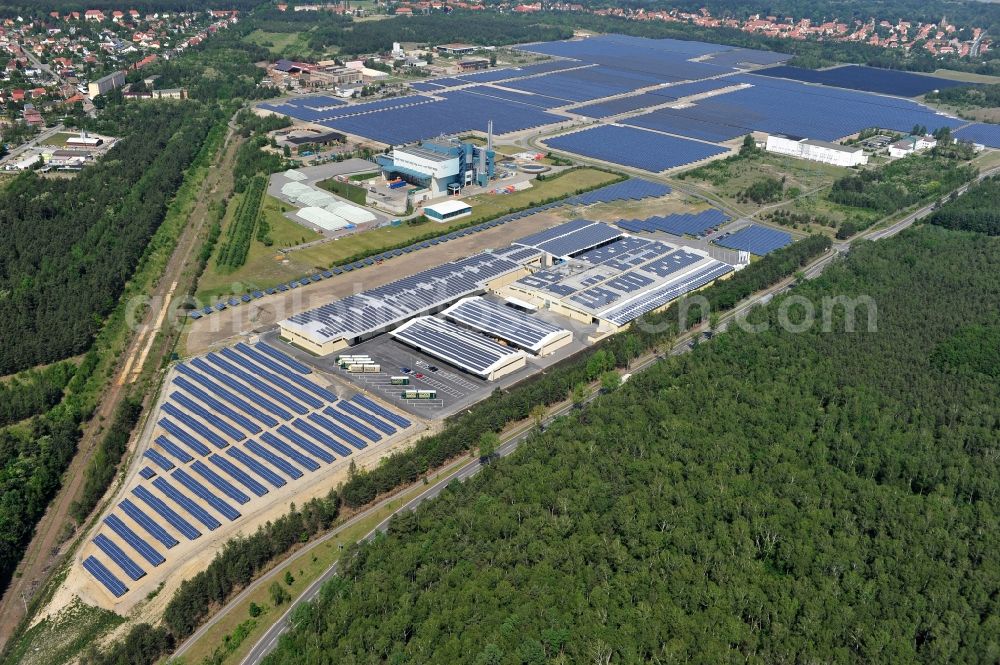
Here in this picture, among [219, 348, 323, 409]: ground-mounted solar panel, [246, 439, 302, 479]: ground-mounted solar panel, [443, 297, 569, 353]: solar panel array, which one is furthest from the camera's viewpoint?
[443, 297, 569, 353]: solar panel array

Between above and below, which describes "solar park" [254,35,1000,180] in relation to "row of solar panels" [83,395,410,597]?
above

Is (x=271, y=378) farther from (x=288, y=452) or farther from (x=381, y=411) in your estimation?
(x=381, y=411)

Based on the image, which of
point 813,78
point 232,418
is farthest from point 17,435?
point 813,78

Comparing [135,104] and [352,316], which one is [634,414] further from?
[135,104]

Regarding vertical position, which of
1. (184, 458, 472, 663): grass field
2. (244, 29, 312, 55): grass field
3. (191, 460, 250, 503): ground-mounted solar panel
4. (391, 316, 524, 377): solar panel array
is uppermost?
(244, 29, 312, 55): grass field

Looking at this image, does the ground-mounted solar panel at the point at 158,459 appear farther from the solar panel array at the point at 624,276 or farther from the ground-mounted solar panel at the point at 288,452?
the solar panel array at the point at 624,276

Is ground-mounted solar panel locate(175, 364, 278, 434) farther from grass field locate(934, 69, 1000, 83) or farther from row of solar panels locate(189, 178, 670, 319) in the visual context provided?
grass field locate(934, 69, 1000, 83)

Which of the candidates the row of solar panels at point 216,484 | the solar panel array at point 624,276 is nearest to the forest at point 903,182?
the solar panel array at point 624,276

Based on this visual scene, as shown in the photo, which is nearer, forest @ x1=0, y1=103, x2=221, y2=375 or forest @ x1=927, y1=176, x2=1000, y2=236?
forest @ x1=0, y1=103, x2=221, y2=375

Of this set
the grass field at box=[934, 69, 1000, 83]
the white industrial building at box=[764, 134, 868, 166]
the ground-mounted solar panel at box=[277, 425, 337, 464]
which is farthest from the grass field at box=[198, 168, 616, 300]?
the grass field at box=[934, 69, 1000, 83]
